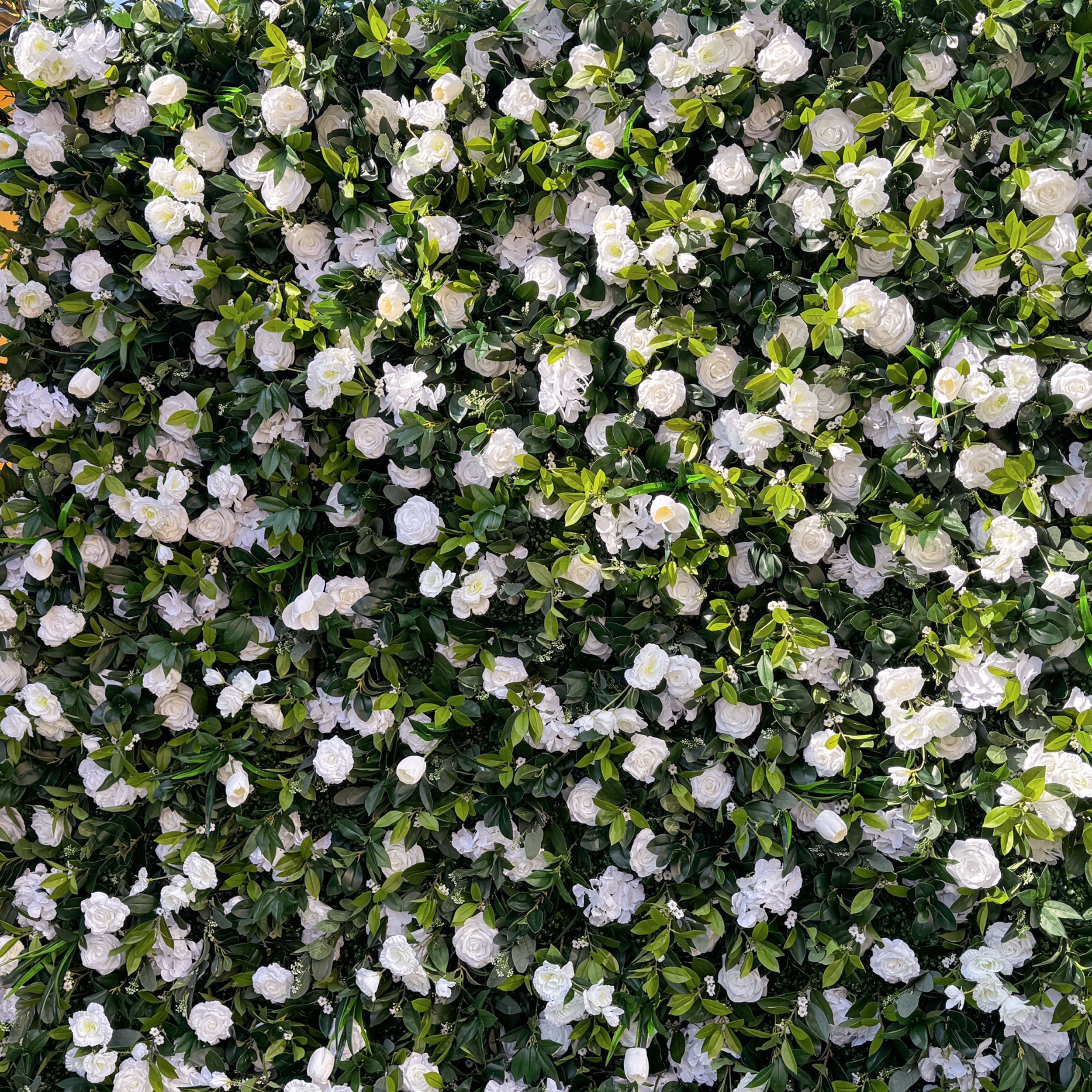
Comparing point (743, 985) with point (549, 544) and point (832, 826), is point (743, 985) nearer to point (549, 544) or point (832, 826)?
point (832, 826)

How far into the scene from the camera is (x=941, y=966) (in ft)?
5.22

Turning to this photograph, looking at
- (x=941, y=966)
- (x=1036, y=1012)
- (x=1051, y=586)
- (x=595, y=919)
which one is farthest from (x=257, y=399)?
(x=1036, y=1012)

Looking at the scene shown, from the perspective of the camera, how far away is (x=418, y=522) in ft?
5.13

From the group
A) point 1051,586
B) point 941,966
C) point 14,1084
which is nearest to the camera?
point 1051,586

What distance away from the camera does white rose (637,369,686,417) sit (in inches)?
58.2

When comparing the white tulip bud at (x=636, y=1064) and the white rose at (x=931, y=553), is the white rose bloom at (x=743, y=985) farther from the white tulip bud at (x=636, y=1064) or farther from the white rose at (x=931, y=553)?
the white rose at (x=931, y=553)

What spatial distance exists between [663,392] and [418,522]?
52 cm

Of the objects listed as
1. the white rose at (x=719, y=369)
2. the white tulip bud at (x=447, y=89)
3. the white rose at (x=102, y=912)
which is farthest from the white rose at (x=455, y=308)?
the white rose at (x=102, y=912)

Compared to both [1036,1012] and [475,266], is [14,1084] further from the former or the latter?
[1036,1012]

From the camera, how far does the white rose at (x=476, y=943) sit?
1.61 m

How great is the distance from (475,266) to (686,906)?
1337mm

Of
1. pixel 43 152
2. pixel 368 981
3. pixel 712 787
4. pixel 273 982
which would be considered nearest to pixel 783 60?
pixel 712 787

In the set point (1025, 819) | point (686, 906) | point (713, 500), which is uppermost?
point (713, 500)

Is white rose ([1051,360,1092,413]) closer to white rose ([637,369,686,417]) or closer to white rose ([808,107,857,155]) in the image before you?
white rose ([808,107,857,155])
